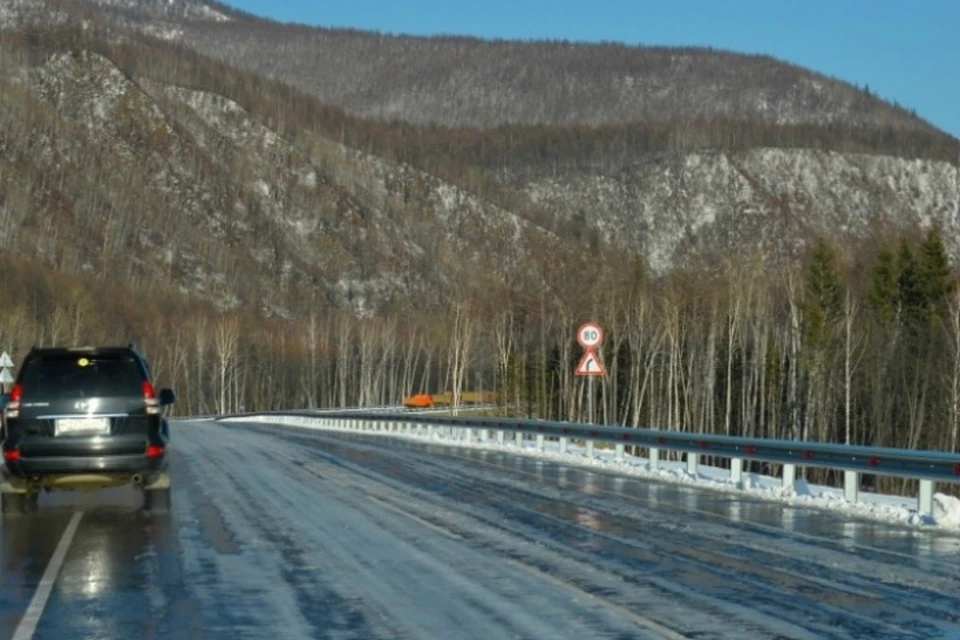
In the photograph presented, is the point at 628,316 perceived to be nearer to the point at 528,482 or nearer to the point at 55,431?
the point at 528,482

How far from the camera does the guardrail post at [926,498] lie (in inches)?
736

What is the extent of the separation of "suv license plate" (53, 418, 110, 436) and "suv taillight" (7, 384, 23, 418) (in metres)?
0.47

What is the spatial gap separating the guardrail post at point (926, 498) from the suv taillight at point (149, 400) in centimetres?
920

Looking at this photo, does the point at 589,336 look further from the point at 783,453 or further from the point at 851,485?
the point at 851,485

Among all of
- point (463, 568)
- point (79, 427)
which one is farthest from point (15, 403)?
point (463, 568)

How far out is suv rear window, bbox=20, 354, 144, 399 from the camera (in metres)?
18.0

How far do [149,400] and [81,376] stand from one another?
2.79 ft

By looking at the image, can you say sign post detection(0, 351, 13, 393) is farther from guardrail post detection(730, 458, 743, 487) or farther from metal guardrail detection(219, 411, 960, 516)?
guardrail post detection(730, 458, 743, 487)

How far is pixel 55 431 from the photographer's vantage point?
17.9m

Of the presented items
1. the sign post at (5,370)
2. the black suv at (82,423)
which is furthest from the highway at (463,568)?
the sign post at (5,370)

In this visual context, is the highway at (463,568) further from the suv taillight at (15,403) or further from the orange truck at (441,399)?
the orange truck at (441,399)

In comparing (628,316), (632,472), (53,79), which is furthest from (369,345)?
A: (632,472)

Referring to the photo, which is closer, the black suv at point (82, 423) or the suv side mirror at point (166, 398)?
the black suv at point (82, 423)

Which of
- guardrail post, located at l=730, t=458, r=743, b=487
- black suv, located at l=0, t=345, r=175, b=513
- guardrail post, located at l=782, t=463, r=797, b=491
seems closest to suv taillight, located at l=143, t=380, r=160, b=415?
black suv, located at l=0, t=345, r=175, b=513
